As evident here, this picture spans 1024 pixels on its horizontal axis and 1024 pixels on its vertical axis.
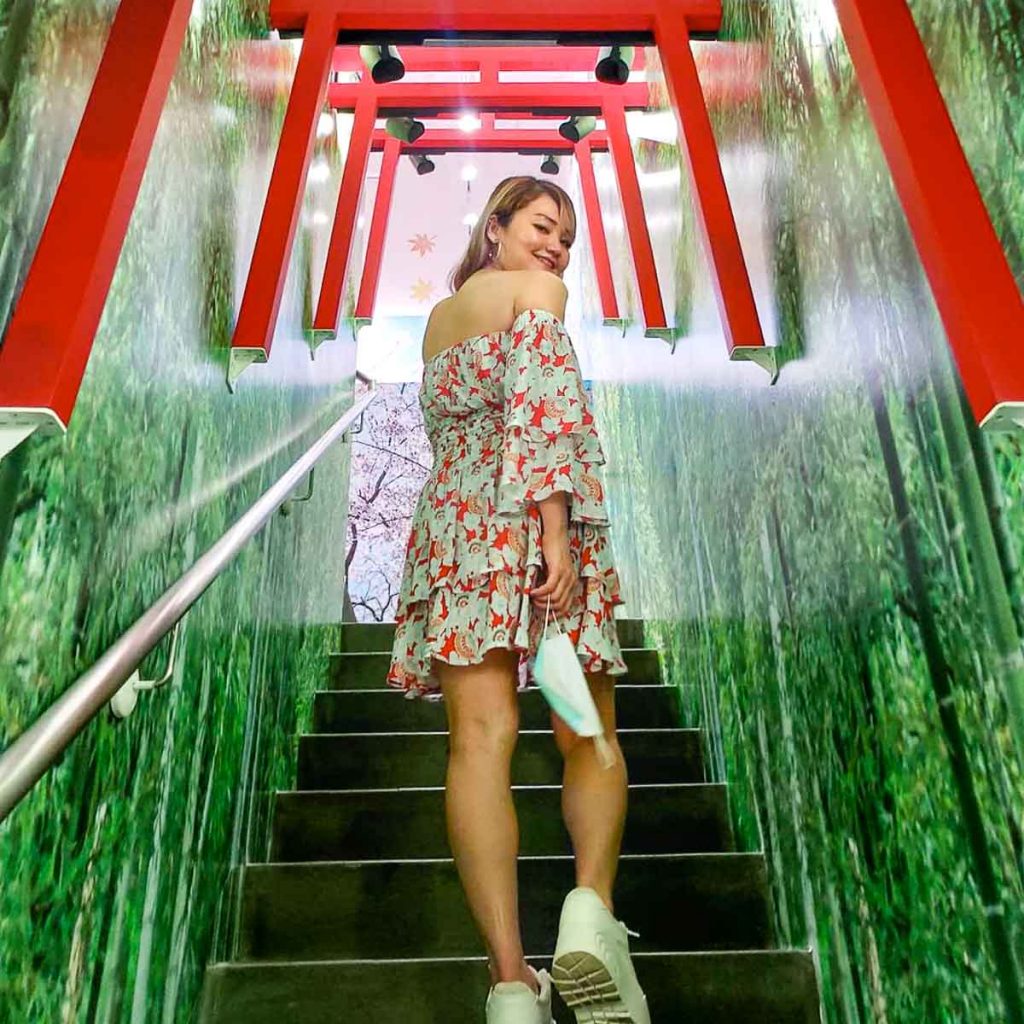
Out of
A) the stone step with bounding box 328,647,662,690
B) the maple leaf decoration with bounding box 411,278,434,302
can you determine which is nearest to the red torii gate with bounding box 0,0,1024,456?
the stone step with bounding box 328,647,662,690

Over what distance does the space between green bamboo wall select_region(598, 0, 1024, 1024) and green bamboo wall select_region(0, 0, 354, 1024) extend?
1.18 m

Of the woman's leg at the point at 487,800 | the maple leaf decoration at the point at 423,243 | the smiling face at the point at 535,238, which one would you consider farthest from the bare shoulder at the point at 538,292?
the maple leaf decoration at the point at 423,243

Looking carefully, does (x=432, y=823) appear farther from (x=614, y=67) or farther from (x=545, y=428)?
(x=614, y=67)

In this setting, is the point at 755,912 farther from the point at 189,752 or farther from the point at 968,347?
the point at 968,347

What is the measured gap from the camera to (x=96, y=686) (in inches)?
50.1

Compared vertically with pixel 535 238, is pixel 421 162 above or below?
above

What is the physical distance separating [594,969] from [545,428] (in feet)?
2.78

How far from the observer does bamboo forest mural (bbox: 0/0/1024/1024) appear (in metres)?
1.25

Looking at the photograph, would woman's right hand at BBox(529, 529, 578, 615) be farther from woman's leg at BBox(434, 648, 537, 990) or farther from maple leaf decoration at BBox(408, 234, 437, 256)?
maple leaf decoration at BBox(408, 234, 437, 256)

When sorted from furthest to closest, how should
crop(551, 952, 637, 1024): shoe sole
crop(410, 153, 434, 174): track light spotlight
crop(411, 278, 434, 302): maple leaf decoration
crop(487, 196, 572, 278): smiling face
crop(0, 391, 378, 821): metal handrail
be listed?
crop(411, 278, 434, 302): maple leaf decoration → crop(410, 153, 434, 174): track light spotlight → crop(487, 196, 572, 278): smiling face → crop(551, 952, 637, 1024): shoe sole → crop(0, 391, 378, 821): metal handrail

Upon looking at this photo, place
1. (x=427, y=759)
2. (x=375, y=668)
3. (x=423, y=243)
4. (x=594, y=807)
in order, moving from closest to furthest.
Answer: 1. (x=594, y=807)
2. (x=427, y=759)
3. (x=375, y=668)
4. (x=423, y=243)

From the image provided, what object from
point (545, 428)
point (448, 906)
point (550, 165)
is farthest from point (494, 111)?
point (448, 906)

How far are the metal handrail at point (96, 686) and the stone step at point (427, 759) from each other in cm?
112

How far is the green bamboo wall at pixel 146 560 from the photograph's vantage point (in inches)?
48.2
